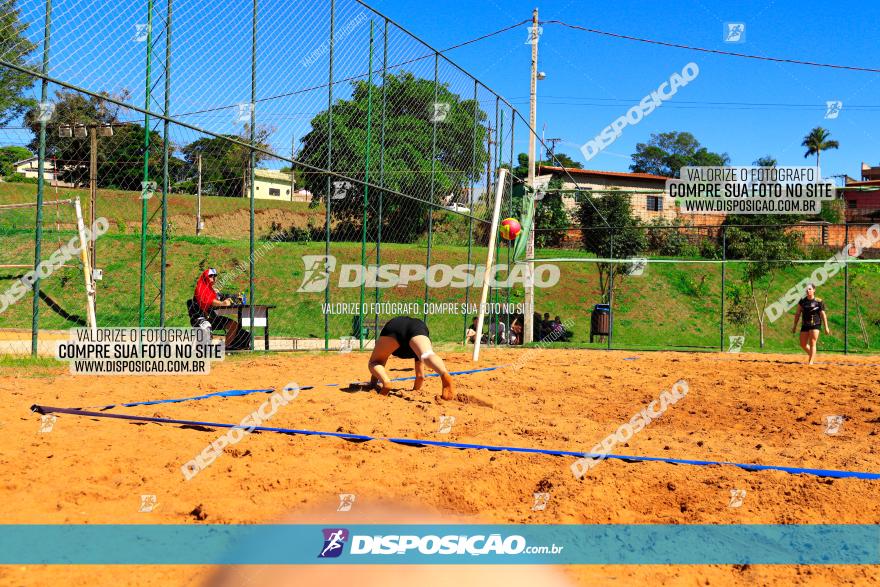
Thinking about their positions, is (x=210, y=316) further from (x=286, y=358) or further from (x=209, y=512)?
(x=209, y=512)

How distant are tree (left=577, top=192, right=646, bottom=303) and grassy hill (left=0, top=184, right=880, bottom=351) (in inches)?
51.1

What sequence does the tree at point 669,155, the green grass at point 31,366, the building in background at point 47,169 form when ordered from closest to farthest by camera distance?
the green grass at point 31,366 → the building in background at point 47,169 → the tree at point 669,155

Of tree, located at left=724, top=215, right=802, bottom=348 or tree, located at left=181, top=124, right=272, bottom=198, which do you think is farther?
tree, located at left=724, top=215, right=802, bottom=348

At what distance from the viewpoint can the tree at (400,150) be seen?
1509 cm

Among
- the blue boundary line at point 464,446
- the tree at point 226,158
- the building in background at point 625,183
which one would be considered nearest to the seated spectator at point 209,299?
the tree at point 226,158

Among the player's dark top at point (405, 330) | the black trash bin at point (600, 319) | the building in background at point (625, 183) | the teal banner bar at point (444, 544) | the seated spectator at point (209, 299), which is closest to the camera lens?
the teal banner bar at point (444, 544)

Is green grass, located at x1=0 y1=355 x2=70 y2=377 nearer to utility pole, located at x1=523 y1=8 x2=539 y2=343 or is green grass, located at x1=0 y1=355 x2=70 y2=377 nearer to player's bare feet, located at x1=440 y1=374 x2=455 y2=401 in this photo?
player's bare feet, located at x1=440 y1=374 x2=455 y2=401

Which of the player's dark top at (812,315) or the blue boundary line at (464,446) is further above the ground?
the player's dark top at (812,315)

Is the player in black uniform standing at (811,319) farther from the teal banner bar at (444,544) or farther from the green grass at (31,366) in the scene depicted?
the green grass at (31,366)

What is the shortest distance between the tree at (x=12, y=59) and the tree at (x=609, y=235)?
19116 mm

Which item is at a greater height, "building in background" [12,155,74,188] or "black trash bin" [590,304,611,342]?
"building in background" [12,155,74,188]

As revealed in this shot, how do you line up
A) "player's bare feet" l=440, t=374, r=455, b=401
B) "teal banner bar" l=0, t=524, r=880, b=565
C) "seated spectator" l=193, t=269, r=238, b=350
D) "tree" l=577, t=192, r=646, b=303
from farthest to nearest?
"tree" l=577, t=192, r=646, b=303 → "seated spectator" l=193, t=269, r=238, b=350 → "player's bare feet" l=440, t=374, r=455, b=401 → "teal banner bar" l=0, t=524, r=880, b=565

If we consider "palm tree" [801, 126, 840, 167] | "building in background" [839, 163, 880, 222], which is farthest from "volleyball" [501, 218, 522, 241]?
"palm tree" [801, 126, 840, 167]

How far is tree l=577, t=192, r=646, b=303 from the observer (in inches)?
1175
